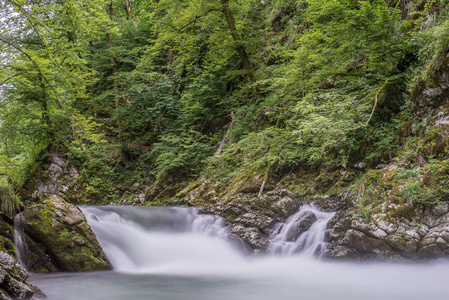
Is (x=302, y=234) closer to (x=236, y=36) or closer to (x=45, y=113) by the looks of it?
(x=236, y=36)

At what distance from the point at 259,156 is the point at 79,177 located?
324 inches

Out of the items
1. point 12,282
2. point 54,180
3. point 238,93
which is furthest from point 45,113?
point 12,282

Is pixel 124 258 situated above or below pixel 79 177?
below

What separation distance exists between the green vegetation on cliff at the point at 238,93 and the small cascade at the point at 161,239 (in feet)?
6.30

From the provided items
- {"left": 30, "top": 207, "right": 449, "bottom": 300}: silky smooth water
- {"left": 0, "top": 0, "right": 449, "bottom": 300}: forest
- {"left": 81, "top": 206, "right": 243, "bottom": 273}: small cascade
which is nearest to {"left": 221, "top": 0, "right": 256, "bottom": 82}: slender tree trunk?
{"left": 0, "top": 0, "right": 449, "bottom": 300}: forest

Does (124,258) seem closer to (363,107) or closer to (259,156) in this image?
(259,156)

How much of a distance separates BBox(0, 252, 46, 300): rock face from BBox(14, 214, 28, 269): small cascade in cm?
219

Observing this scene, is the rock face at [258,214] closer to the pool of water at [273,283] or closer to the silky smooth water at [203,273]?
the silky smooth water at [203,273]

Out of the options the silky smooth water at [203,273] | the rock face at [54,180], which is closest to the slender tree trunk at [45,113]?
the rock face at [54,180]

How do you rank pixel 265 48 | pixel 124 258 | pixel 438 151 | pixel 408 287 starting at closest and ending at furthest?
pixel 408 287, pixel 438 151, pixel 124 258, pixel 265 48

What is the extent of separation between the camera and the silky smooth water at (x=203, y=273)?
4.43 metres

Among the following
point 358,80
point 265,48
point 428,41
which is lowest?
point 358,80

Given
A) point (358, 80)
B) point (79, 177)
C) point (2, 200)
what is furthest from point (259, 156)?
point (79, 177)

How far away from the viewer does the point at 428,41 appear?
6.12 m
